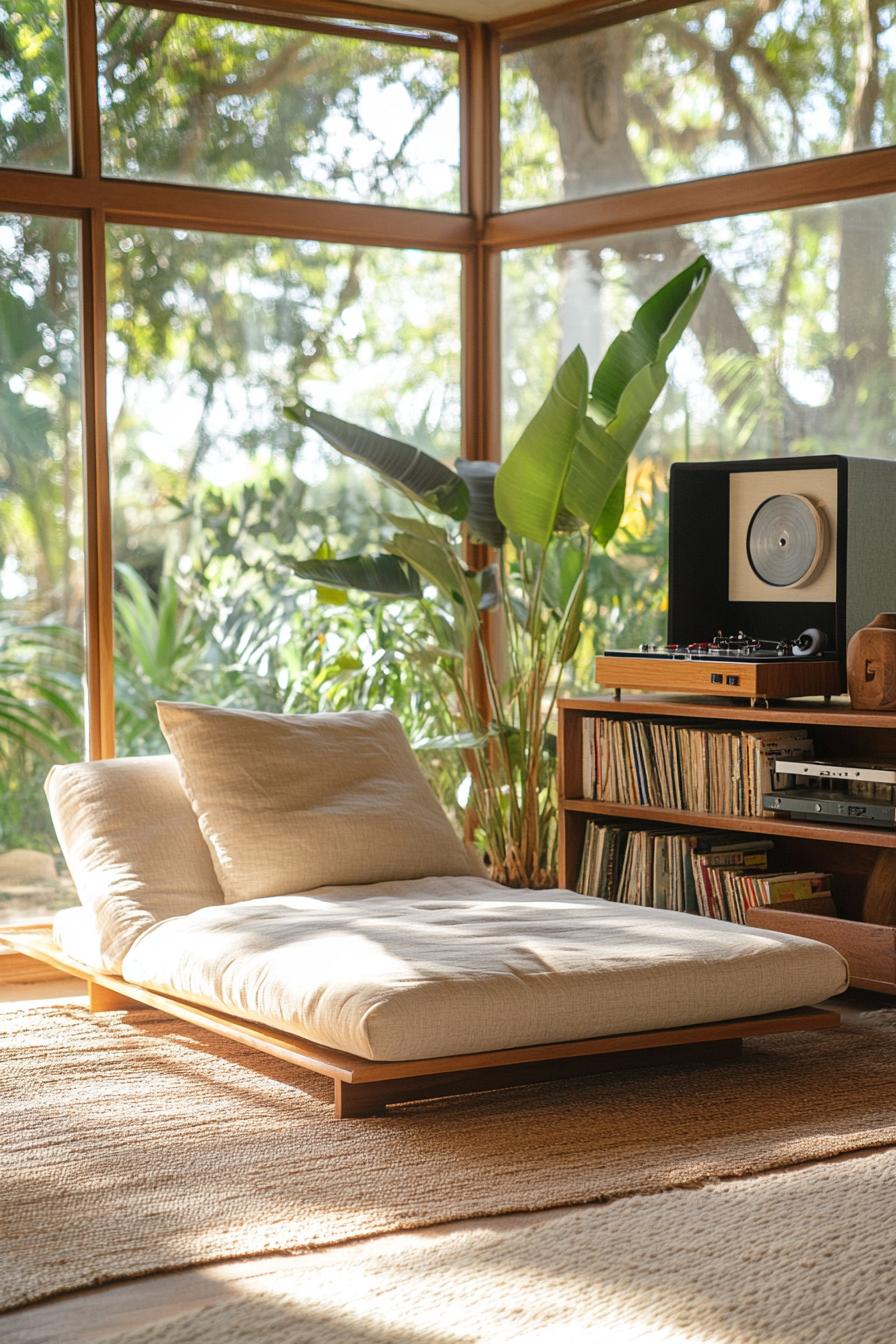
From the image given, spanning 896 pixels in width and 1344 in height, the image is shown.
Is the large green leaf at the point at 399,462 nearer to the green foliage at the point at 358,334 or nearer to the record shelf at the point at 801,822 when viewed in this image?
the green foliage at the point at 358,334

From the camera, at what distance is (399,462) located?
206 inches

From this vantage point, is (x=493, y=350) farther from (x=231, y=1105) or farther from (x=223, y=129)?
(x=231, y=1105)

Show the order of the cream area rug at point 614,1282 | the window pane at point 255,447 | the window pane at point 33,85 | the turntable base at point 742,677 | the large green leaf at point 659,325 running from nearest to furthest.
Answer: the cream area rug at point 614,1282 < the turntable base at point 742,677 < the large green leaf at point 659,325 < the window pane at point 33,85 < the window pane at point 255,447

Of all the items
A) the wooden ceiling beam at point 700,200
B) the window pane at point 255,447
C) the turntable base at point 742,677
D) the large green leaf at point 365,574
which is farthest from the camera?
the window pane at point 255,447

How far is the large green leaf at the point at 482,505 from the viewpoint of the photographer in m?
5.43

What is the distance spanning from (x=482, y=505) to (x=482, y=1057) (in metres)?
2.42

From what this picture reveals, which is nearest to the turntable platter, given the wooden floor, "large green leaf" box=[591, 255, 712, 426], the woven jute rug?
"large green leaf" box=[591, 255, 712, 426]

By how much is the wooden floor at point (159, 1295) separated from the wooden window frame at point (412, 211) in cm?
279

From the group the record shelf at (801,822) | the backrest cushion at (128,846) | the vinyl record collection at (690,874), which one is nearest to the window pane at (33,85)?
the backrest cushion at (128,846)

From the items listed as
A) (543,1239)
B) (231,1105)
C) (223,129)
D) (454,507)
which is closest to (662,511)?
(454,507)

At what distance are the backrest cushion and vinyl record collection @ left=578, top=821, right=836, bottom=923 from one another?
4.02 ft

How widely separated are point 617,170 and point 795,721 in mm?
2084

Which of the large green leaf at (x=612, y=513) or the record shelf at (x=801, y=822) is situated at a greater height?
the large green leaf at (x=612, y=513)

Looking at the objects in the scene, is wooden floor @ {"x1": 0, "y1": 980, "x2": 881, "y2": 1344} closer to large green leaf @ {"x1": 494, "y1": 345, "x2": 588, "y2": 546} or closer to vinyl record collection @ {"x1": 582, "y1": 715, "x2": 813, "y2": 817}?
vinyl record collection @ {"x1": 582, "y1": 715, "x2": 813, "y2": 817}
